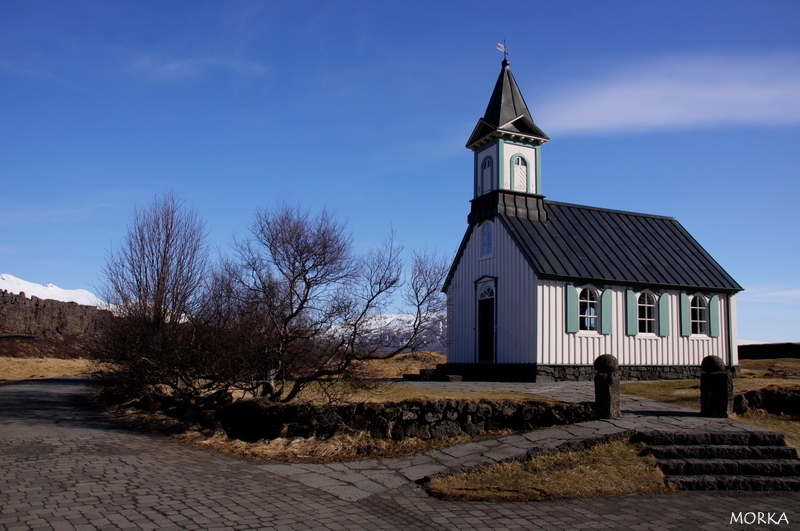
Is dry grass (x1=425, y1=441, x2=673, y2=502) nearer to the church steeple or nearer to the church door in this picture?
the church door

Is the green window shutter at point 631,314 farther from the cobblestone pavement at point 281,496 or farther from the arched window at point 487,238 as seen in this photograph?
the cobblestone pavement at point 281,496

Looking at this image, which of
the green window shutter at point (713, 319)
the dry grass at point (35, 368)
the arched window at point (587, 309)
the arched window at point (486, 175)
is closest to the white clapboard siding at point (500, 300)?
the arched window at point (486, 175)

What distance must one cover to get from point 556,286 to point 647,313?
3799 millimetres

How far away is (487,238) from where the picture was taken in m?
21.2

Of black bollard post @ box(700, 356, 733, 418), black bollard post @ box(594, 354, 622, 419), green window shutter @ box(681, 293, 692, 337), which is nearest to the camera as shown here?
black bollard post @ box(594, 354, 622, 419)

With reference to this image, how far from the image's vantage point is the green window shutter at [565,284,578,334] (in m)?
18.6

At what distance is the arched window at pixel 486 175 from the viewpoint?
21344 millimetres

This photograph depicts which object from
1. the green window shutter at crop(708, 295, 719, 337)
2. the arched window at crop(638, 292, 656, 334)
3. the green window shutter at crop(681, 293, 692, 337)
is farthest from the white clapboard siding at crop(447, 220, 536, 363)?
the green window shutter at crop(708, 295, 719, 337)

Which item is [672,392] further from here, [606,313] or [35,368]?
[35,368]

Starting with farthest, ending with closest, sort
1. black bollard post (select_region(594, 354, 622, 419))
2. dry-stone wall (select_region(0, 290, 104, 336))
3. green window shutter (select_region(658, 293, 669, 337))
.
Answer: dry-stone wall (select_region(0, 290, 104, 336))
green window shutter (select_region(658, 293, 669, 337))
black bollard post (select_region(594, 354, 622, 419))

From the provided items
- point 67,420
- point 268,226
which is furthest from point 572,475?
point 67,420

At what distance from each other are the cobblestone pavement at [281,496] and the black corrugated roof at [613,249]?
8984 millimetres

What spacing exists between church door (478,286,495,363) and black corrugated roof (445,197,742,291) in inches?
89.2

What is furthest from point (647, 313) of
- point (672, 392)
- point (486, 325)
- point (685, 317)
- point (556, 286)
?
point (672, 392)
